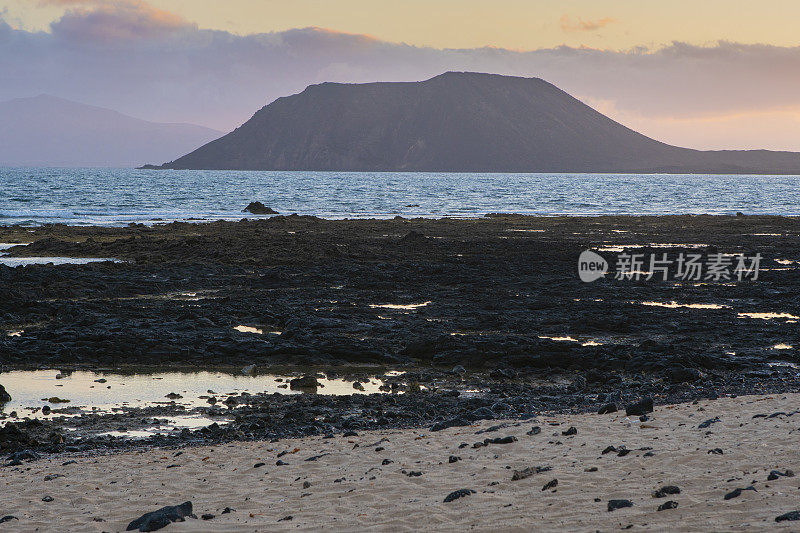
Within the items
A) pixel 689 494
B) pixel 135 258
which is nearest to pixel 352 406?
pixel 689 494

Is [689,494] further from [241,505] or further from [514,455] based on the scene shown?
[241,505]

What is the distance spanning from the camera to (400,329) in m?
17.0

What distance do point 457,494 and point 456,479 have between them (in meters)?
0.67

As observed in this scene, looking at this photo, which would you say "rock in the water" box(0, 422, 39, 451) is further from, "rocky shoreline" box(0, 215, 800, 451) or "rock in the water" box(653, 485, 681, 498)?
"rock in the water" box(653, 485, 681, 498)

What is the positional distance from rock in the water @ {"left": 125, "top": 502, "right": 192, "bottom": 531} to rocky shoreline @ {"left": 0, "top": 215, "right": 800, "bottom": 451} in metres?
3.21

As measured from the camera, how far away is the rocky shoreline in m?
11.7

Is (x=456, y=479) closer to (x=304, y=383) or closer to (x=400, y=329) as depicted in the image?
(x=304, y=383)

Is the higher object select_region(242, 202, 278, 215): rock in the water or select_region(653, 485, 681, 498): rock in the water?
select_region(242, 202, 278, 215): rock in the water

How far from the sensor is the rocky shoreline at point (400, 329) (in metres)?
11.7
